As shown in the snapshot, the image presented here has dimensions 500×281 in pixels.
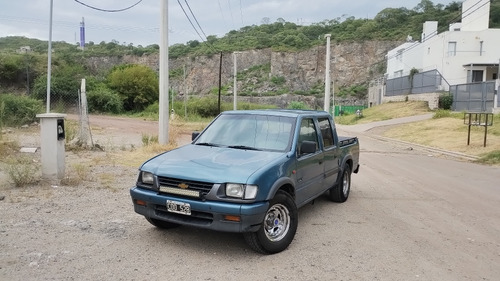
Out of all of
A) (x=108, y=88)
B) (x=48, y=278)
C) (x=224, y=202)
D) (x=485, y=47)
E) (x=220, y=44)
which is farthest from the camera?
(x=220, y=44)

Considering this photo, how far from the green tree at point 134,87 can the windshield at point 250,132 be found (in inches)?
2060

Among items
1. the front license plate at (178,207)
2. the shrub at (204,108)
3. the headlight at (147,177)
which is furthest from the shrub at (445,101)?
the front license plate at (178,207)

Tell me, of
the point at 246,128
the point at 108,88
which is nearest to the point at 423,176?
the point at 246,128

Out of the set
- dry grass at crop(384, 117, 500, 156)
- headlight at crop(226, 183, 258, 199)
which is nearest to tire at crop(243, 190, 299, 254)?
headlight at crop(226, 183, 258, 199)

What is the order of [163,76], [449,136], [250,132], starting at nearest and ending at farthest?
[250,132]
[163,76]
[449,136]

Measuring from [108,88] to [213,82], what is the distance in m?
45.7

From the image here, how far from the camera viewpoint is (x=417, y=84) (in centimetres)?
4409

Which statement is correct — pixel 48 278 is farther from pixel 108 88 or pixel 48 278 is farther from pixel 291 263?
pixel 108 88

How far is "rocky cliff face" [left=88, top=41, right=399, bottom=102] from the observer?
9506 cm

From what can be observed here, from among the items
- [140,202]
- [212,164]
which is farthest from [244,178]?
[140,202]

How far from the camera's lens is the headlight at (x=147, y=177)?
4.83 m

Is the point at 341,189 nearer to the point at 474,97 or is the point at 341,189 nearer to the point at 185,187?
the point at 185,187

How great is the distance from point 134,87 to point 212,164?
2146 inches

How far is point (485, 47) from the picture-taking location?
42.1 metres
